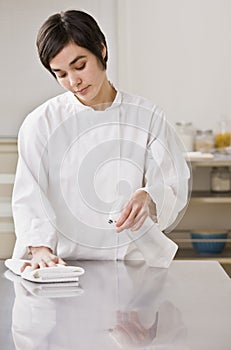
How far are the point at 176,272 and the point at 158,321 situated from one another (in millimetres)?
445

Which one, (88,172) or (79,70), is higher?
(79,70)

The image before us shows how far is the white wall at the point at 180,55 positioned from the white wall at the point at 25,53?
0.11 m

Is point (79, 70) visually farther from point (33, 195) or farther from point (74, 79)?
point (33, 195)

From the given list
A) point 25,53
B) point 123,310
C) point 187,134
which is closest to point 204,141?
point 187,134

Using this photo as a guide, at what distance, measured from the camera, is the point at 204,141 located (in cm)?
388

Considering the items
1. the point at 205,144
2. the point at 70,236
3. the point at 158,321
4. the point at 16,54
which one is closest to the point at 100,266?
the point at 70,236

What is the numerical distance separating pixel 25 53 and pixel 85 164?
2.41m

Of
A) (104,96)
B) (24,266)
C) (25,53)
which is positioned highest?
(104,96)

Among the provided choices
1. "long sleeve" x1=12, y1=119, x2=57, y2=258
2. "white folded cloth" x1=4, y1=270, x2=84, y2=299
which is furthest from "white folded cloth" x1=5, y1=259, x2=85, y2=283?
"long sleeve" x1=12, y1=119, x2=57, y2=258

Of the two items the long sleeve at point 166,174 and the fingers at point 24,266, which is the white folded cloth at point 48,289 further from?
the long sleeve at point 166,174

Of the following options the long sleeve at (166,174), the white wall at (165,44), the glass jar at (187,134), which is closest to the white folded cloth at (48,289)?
the long sleeve at (166,174)

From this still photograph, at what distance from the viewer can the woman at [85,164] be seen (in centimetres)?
172

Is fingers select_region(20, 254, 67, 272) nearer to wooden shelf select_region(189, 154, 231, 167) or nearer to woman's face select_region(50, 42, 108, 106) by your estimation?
woman's face select_region(50, 42, 108, 106)

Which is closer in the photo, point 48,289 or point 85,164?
point 48,289
